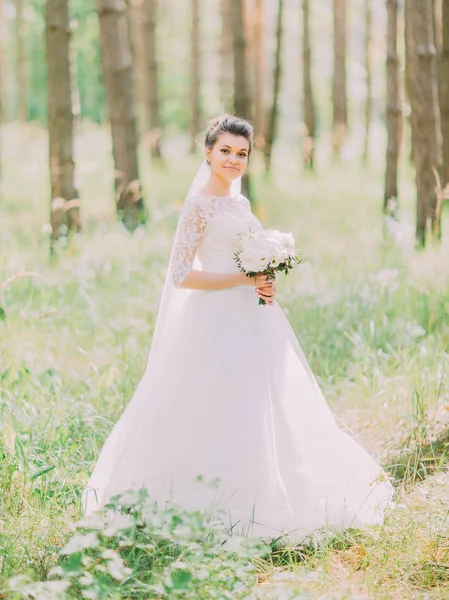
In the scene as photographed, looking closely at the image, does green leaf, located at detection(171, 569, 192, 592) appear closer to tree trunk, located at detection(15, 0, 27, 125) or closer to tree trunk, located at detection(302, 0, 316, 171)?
tree trunk, located at detection(302, 0, 316, 171)

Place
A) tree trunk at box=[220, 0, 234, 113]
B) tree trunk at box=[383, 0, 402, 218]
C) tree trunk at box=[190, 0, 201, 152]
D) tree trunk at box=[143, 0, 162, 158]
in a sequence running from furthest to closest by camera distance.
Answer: tree trunk at box=[190, 0, 201, 152] < tree trunk at box=[220, 0, 234, 113] < tree trunk at box=[143, 0, 162, 158] < tree trunk at box=[383, 0, 402, 218]

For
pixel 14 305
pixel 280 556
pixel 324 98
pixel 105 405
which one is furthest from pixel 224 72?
pixel 324 98

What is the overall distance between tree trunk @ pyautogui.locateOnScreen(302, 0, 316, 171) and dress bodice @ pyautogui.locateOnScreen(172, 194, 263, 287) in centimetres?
1240

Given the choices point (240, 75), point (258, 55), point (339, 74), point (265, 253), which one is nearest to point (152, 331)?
point (265, 253)

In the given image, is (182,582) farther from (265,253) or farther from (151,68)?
(151,68)

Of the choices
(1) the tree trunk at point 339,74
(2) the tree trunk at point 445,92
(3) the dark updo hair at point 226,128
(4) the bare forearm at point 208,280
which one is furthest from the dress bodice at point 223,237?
(1) the tree trunk at point 339,74

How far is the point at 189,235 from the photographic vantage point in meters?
3.84

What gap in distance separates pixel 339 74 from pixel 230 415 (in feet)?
55.2

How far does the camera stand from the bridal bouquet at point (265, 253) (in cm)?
357

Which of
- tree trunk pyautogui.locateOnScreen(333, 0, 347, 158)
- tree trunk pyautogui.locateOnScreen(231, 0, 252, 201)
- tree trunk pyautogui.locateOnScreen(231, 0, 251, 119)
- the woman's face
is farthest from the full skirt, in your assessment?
tree trunk pyautogui.locateOnScreen(333, 0, 347, 158)

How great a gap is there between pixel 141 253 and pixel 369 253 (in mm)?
2472

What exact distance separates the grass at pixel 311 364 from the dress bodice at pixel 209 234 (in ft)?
3.61

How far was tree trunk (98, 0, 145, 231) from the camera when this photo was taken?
10.0m

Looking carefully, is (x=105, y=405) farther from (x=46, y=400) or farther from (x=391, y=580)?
(x=391, y=580)
